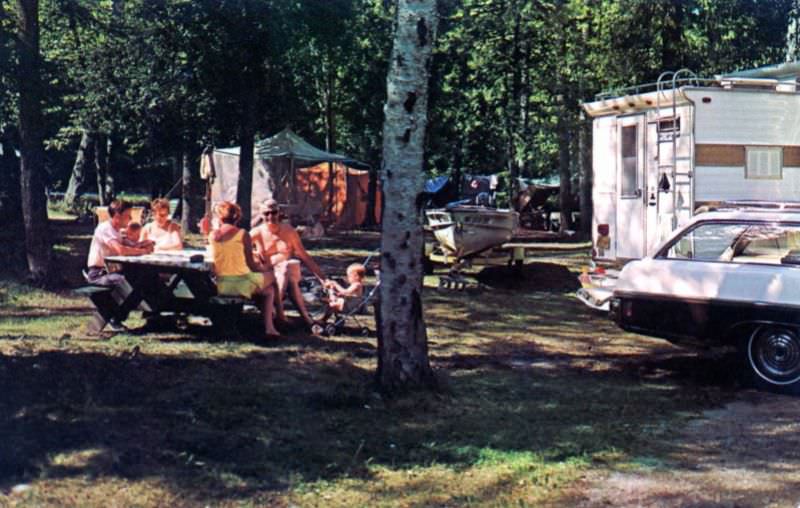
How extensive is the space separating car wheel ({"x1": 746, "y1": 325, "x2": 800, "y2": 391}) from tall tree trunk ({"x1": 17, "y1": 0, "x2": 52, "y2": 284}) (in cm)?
954

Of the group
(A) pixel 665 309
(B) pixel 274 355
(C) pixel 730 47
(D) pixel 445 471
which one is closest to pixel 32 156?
(B) pixel 274 355

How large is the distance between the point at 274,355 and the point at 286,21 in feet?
36.8

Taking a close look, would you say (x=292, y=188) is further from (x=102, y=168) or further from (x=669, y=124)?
(x=669, y=124)

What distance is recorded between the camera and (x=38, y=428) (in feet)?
20.4

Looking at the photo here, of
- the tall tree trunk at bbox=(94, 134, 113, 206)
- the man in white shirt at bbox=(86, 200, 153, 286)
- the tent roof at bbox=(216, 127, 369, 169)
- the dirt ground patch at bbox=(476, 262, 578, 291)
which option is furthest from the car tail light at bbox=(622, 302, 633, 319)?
the tall tree trunk at bbox=(94, 134, 113, 206)

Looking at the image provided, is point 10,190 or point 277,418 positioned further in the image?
point 10,190

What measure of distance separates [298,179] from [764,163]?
1972 centimetres

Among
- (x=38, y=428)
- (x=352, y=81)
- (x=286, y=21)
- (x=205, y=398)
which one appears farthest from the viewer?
(x=352, y=81)

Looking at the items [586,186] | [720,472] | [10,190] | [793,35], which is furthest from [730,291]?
[586,186]

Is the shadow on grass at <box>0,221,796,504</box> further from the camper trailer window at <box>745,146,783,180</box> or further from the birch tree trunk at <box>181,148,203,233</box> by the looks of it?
the birch tree trunk at <box>181,148,203,233</box>

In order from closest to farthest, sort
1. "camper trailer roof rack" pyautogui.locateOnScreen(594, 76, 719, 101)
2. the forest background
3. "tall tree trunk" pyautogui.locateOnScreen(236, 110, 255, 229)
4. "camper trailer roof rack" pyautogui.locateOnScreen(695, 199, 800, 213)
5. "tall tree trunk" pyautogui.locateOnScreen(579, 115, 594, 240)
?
"camper trailer roof rack" pyautogui.locateOnScreen(695, 199, 800, 213) < "camper trailer roof rack" pyautogui.locateOnScreen(594, 76, 719, 101) < the forest background < "tall tree trunk" pyautogui.locateOnScreen(236, 110, 255, 229) < "tall tree trunk" pyautogui.locateOnScreen(579, 115, 594, 240)

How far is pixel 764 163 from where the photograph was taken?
39.1ft

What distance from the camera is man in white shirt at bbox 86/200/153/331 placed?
1023 centimetres

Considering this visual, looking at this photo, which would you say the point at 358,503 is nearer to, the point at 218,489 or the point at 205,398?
the point at 218,489
